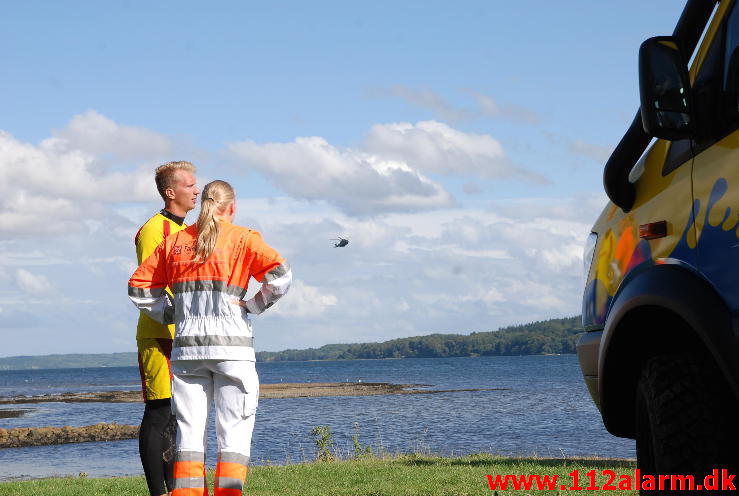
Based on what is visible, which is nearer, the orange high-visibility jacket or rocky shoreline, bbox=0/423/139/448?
the orange high-visibility jacket

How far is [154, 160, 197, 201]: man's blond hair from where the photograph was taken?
19.9ft

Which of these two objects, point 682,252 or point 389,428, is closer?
point 682,252

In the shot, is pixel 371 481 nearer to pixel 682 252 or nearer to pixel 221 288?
pixel 221 288

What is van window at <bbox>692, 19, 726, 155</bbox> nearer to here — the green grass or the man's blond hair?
the man's blond hair

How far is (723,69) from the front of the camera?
3186 millimetres

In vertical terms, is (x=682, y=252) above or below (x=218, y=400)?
above

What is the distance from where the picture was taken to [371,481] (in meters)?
9.60

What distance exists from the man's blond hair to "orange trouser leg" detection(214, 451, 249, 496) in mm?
1983

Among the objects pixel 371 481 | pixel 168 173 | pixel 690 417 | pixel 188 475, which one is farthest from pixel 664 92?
pixel 371 481

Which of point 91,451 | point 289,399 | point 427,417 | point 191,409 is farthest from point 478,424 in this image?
point 191,409

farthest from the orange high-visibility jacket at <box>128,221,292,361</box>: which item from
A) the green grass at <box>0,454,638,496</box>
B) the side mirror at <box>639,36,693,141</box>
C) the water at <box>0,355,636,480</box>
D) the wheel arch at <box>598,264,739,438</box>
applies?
the water at <box>0,355,636,480</box>

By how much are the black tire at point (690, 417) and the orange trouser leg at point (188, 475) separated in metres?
2.53

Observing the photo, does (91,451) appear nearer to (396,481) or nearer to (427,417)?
(427,417)

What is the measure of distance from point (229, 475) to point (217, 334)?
74 centimetres
